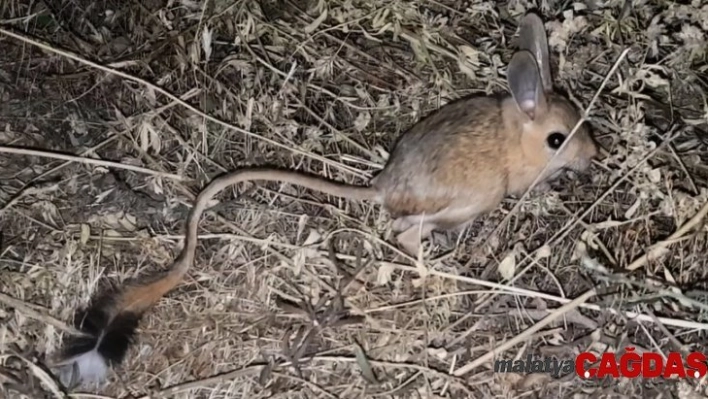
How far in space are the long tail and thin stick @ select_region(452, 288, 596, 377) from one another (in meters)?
0.69

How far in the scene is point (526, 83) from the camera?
3.11 meters

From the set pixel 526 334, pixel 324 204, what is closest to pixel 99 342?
pixel 324 204

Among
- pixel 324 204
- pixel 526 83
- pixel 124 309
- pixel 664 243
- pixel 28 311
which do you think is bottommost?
pixel 28 311

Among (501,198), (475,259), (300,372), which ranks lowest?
(300,372)

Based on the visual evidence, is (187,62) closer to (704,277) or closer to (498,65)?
(498,65)

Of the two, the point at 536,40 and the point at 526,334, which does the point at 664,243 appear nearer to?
the point at 526,334

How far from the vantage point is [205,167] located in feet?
11.4

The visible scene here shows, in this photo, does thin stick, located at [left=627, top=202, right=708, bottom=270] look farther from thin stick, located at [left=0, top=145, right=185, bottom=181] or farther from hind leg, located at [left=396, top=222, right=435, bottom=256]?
thin stick, located at [left=0, top=145, right=185, bottom=181]

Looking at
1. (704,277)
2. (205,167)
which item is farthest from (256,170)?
(704,277)

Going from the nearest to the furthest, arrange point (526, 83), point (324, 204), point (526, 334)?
point (526, 83)
point (526, 334)
point (324, 204)

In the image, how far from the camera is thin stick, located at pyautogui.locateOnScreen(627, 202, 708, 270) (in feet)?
10.5

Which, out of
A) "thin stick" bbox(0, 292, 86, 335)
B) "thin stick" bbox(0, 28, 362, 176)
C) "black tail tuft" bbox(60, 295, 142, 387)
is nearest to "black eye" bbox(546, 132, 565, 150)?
"thin stick" bbox(0, 28, 362, 176)

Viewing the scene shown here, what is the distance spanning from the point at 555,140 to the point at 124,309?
1423 mm

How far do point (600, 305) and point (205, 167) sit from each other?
1362 mm
